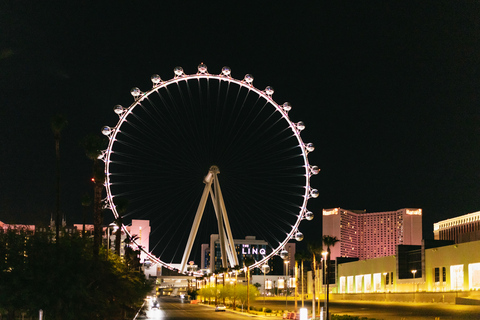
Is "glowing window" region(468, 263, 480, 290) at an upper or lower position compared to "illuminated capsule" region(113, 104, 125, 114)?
lower

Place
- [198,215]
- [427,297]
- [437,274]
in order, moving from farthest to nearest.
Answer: [437,274], [427,297], [198,215]

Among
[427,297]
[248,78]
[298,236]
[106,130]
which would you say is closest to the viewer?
[106,130]

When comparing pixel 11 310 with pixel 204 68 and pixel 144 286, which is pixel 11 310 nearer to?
pixel 144 286

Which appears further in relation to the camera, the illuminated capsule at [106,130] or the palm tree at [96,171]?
the illuminated capsule at [106,130]

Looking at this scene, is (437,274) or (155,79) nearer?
(155,79)

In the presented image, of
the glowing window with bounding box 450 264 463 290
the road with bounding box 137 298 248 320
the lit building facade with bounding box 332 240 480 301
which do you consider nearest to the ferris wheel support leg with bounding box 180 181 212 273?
the road with bounding box 137 298 248 320

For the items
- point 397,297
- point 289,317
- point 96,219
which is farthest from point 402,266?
point 96,219

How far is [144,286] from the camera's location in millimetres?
56344

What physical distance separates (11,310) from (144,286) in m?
24.8

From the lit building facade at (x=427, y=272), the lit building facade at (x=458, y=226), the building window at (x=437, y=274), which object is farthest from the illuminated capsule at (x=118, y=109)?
the lit building facade at (x=458, y=226)

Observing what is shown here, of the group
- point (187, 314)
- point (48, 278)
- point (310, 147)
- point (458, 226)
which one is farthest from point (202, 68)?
point (458, 226)

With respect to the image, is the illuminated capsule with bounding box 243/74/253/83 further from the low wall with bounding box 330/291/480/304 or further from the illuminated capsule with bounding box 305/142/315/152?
the low wall with bounding box 330/291/480/304

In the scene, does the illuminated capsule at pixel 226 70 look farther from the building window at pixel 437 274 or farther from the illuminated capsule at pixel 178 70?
the building window at pixel 437 274

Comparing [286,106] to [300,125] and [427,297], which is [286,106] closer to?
[300,125]
